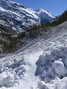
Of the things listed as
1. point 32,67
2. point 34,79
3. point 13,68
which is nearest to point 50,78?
point 34,79

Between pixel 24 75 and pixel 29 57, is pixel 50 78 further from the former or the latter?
pixel 29 57

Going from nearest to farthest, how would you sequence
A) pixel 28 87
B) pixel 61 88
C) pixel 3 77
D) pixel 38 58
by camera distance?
pixel 61 88 < pixel 28 87 < pixel 3 77 < pixel 38 58

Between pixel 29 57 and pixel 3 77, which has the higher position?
pixel 29 57

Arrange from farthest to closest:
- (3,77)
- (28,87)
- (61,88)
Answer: (3,77), (28,87), (61,88)

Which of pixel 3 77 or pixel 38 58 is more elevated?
pixel 38 58

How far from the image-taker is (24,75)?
11.0 m

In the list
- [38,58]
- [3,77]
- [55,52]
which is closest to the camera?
[3,77]

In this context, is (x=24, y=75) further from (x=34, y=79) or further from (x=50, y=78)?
(x=50, y=78)

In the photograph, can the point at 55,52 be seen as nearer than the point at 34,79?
No

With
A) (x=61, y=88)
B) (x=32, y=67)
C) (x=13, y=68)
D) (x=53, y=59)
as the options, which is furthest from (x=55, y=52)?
(x=61, y=88)

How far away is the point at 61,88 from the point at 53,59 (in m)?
3.03

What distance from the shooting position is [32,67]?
1177 centimetres

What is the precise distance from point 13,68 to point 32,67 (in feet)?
3.77

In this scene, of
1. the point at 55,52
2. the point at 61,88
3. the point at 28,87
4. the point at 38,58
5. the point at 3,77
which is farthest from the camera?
the point at 38,58
